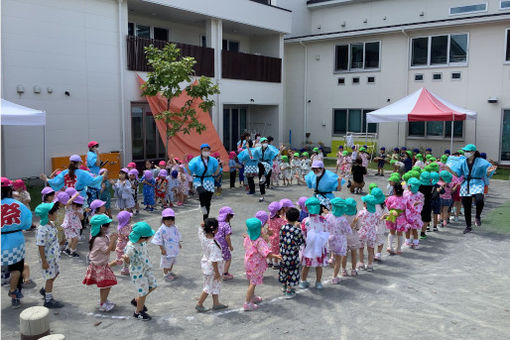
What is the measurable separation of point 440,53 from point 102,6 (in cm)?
1475

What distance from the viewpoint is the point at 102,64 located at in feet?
53.6

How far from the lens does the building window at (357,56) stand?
23391 mm

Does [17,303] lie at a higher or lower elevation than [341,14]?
lower

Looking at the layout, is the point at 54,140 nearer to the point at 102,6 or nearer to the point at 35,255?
the point at 102,6

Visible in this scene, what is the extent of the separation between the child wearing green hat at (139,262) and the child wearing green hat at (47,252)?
122cm

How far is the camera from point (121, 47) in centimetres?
1670

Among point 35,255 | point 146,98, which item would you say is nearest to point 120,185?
point 35,255

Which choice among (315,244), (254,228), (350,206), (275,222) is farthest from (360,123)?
(254,228)

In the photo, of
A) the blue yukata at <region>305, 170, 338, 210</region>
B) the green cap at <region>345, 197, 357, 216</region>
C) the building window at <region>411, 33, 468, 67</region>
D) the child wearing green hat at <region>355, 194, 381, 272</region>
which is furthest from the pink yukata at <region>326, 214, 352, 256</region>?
the building window at <region>411, 33, 468, 67</region>

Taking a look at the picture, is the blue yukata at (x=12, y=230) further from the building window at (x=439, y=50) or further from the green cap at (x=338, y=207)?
the building window at (x=439, y=50)

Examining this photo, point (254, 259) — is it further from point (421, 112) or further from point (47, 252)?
point (421, 112)

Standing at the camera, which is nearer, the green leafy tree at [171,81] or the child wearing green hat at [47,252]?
the child wearing green hat at [47,252]

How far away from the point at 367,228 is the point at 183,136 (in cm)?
1142

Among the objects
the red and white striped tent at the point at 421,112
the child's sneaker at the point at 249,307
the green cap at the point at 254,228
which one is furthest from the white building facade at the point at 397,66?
the child's sneaker at the point at 249,307
